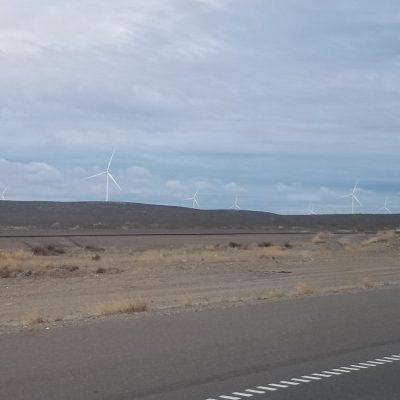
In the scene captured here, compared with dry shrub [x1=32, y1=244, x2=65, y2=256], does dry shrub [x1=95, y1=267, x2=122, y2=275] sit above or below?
below

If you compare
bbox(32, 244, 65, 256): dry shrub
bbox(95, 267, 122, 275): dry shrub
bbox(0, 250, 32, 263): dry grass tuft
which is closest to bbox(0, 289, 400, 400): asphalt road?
bbox(95, 267, 122, 275): dry shrub

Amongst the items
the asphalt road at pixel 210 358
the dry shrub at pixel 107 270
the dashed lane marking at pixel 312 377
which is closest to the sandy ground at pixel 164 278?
the dry shrub at pixel 107 270

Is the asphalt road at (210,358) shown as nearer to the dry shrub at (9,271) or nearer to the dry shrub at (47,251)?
the dry shrub at (9,271)

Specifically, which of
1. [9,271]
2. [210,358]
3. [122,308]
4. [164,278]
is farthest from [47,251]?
[210,358]

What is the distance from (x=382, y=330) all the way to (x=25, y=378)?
27.6 feet

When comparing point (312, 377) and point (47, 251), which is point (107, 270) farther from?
point (312, 377)

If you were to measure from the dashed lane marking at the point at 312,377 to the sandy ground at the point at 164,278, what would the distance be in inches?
312

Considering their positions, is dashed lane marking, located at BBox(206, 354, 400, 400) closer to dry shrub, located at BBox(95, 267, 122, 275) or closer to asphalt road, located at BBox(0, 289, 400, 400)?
asphalt road, located at BBox(0, 289, 400, 400)

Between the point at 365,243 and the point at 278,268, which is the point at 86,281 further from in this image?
the point at 365,243

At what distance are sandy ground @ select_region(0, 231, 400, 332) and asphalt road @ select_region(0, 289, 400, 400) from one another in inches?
132

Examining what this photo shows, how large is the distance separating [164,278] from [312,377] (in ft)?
98.4

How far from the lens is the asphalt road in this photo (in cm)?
1055

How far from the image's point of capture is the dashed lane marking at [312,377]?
1030cm

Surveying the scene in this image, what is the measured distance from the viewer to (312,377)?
11594 millimetres
